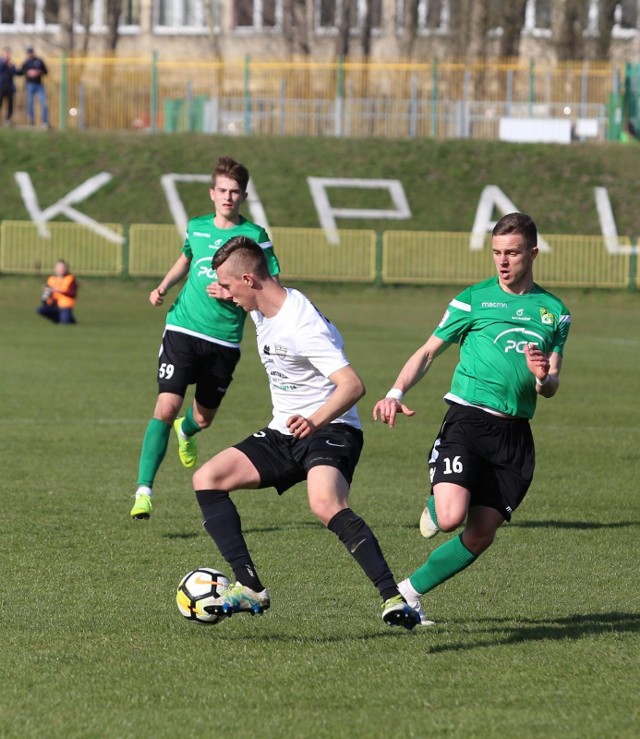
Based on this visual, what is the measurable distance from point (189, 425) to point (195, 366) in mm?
578

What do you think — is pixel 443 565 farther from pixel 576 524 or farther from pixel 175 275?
pixel 175 275

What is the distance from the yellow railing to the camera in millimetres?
35062

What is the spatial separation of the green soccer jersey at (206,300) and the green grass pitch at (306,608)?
1252 millimetres

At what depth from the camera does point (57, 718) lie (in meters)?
4.91

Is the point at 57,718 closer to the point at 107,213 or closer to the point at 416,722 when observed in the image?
the point at 416,722

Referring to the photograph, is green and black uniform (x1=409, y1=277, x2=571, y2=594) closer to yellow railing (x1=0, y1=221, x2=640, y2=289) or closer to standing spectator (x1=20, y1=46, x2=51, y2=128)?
yellow railing (x1=0, y1=221, x2=640, y2=289)

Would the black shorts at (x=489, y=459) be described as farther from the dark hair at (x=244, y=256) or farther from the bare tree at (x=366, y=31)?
the bare tree at (x=366, y=31)

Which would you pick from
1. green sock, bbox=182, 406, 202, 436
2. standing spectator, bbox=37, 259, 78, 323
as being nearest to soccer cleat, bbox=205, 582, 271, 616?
green sock, bbox=182, 406, 202, 436

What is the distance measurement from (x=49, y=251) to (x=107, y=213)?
265 cm

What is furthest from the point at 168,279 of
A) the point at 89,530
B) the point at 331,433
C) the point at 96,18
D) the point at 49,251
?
the point at 96,18

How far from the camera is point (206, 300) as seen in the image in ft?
31.2

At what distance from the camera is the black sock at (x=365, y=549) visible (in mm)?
5913

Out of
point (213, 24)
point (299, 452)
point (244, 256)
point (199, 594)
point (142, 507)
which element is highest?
point (213, 24)

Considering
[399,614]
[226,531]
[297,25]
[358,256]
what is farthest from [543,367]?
[297,25]
